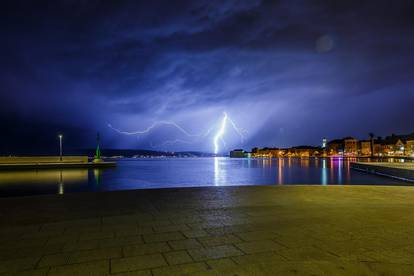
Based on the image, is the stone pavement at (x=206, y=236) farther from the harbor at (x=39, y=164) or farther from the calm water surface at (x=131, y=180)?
the harbor at (x=39, y=164)

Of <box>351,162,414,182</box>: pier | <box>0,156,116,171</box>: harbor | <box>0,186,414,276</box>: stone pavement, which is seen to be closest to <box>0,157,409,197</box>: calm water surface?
<box>351,162,414,182</box>: pier

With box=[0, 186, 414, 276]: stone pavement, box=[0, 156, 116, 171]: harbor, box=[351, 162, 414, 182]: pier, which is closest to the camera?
box=[0, 186, 414, 276]: stone pavement

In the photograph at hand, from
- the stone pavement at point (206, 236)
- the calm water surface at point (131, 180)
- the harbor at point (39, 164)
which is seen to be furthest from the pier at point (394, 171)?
the harbor at point (39, 164)

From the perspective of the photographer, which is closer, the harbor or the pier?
the pier

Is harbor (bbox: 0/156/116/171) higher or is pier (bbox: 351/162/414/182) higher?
harbor (bbox: 0/156/116/171)

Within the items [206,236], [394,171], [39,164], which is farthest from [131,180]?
[206,236]

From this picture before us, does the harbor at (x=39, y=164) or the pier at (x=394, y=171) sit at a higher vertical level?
the harbor at (x=39, y=164)

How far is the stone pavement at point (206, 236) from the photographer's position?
4496 mm

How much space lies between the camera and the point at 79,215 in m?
8.12

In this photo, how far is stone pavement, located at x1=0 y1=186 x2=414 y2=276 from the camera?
450 centimetres

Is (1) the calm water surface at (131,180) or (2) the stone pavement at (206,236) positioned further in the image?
(1) the calm water surface at (131,180)

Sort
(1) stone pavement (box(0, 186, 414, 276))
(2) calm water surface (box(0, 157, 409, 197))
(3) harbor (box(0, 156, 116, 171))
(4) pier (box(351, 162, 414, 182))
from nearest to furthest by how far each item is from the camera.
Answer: (1) stone pavement (box(0, 186, 414, 276)) < (2) calm water surface (box(0, 157, 409, 197)) < (4) pier (box(351, 162, 414, 182)) < (3) harbor (box(0, 156, 116, 171))

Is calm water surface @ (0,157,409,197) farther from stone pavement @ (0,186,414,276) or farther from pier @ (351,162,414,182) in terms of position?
stone pavement @ (0,186,414,276)

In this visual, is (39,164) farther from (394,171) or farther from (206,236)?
(206,236)
